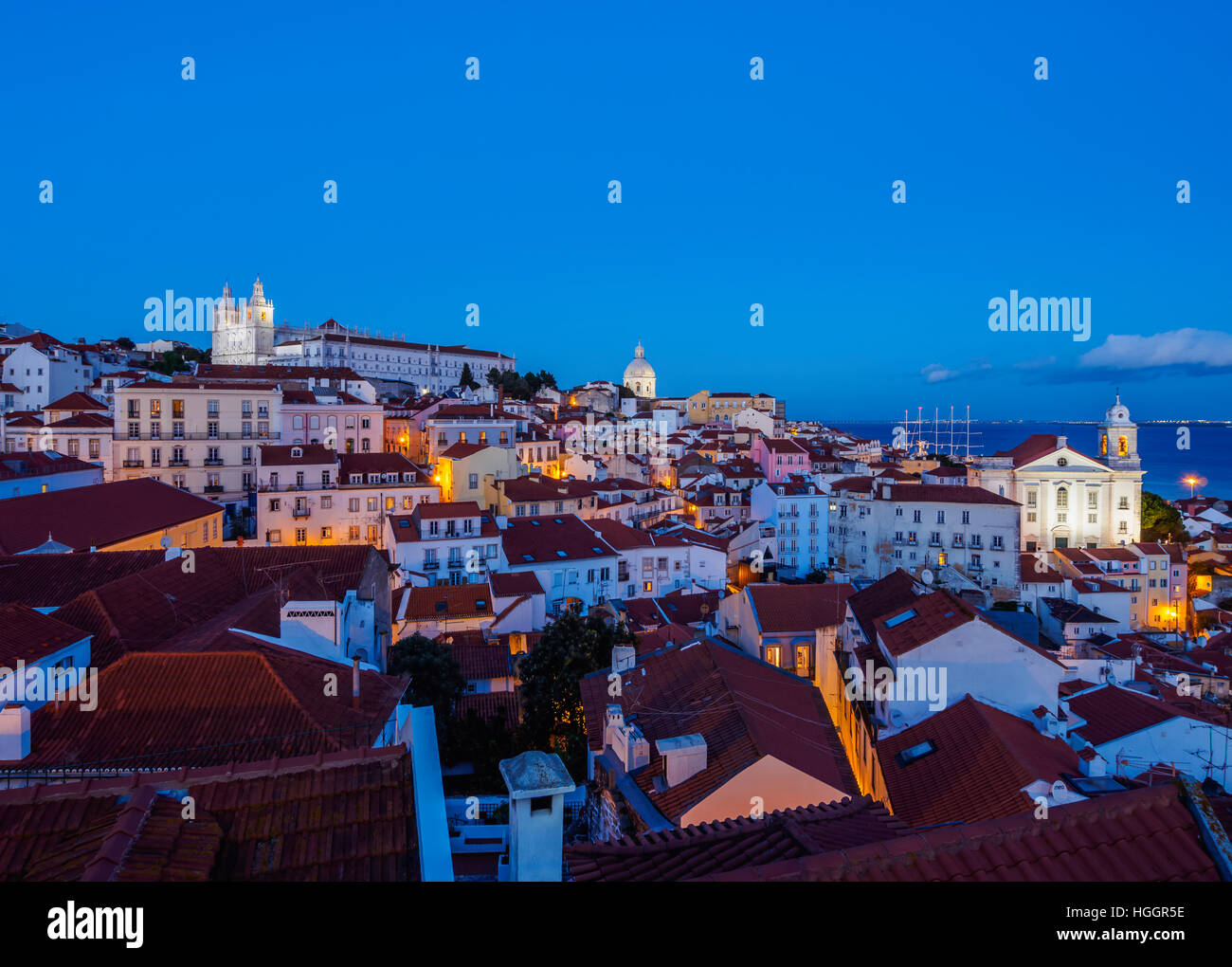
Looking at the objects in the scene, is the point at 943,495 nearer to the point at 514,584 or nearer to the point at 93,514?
the point at 514,584

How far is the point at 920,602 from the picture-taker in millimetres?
15078

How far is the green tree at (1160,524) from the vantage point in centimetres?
5669

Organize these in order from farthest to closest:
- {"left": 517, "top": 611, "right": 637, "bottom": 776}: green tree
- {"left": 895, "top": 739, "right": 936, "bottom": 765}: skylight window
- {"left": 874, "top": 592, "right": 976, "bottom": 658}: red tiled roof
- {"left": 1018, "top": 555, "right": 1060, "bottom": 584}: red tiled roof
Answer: {"left": 1018, "top": 555, "right": 1060, "bottom": 584}: red tiled roof < {"left": 517, "top": 611, "right": 637, "bottom": 776}: green tree < {"left": 874, "top": 592, "right": 976, "bottom": 658}: red tiled roof < {"left": 895, "top": 739, "right": 936, "bottom": 765}: skylight window

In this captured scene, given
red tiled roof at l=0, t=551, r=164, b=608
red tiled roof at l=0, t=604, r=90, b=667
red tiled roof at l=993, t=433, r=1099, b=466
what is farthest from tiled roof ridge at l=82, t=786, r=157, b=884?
red tiled roof at l=993, t=433, r=1099, b=466

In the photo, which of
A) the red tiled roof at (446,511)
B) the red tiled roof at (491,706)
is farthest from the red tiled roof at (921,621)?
the red tiled roof at (446,511)

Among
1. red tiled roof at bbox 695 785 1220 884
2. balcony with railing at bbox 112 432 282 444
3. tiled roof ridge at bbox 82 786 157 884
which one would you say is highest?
balcony with railing at bbox 112 432 282 444

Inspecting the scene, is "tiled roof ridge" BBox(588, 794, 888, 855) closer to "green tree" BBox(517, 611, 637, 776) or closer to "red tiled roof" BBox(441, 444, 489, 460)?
"green tree" BBox(517, 611, 637, 776)

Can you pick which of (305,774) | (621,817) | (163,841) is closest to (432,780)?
(305,774)

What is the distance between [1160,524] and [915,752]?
5958cm

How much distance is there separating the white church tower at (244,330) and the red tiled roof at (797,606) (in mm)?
77690

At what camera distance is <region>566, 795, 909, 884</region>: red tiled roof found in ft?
14.9

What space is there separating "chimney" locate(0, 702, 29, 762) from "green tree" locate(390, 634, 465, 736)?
Answer: 27.8 feet

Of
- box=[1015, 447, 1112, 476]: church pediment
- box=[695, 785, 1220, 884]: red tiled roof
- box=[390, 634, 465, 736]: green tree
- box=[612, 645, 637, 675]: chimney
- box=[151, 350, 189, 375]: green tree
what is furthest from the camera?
box=[151, 350, 189, 375]: green tree
